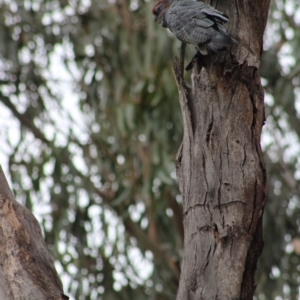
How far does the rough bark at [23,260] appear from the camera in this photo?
2.22 m

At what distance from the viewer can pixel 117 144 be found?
5707 millimetres

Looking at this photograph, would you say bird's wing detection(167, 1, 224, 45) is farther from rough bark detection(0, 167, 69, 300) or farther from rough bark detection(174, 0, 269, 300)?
rough bark detection(0, 167, 69, 300)

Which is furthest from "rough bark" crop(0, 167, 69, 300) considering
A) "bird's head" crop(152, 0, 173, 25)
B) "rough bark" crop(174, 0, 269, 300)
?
"bird's head" crop(152, 0, 173, 25)

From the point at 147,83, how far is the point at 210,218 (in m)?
2.87

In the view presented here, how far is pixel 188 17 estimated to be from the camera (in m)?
2.98

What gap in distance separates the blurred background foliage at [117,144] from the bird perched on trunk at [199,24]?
6.24 ft

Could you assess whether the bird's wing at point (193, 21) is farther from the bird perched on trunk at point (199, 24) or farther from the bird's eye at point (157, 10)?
the bird's eye at point (157, 10)

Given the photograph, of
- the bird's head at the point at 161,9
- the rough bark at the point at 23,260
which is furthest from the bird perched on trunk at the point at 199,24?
the rough bark at the point at 23,260

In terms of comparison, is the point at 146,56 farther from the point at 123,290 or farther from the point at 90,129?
the point at 123,290

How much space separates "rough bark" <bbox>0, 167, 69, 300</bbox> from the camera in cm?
222

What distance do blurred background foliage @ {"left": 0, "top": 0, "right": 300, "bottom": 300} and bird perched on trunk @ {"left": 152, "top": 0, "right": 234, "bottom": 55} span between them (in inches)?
74.8

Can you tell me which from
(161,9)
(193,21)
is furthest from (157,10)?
(193,21)

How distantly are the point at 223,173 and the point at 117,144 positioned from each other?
11.2ft

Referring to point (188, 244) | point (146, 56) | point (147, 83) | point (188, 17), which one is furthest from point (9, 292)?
point (146, 56)
